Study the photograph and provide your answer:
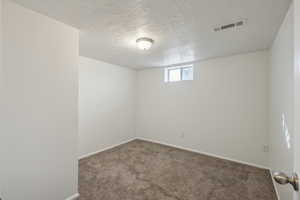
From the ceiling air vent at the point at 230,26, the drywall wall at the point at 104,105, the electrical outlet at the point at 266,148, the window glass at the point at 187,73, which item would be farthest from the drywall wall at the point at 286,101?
the drywall wall at the point at 104,105

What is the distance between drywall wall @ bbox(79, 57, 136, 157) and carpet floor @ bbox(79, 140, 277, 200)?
481mm

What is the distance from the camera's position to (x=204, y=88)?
128 inches

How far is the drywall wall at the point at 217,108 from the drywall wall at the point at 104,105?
0.67 m

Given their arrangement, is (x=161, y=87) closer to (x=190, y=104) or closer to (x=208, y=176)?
(x=190, y=104)

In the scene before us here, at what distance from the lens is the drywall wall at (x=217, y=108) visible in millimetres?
2604

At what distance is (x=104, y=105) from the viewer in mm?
3504

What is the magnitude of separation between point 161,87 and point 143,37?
2.08 meters

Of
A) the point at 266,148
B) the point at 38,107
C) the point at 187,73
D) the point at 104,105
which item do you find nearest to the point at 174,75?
the point at 187,73

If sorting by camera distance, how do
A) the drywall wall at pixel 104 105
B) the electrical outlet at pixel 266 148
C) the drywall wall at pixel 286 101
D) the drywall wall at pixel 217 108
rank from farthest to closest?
the drywall wall at pixel 104 105
the drywall wall at pixel 217 108
the electrical outlet at pixel 266 148
the drywall wall at pixel 286 101

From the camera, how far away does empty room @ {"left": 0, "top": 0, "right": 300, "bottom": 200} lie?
129 cm

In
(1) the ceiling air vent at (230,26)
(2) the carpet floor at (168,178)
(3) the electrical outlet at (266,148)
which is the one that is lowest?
(2) the carpet floor at (168,178)

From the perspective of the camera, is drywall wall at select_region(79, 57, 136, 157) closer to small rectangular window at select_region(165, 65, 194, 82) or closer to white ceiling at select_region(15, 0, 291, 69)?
white ceiling at select_region(15, 0, 291, 69)

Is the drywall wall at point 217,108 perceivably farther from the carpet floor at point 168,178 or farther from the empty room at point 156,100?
the carpet floor at point 168,178

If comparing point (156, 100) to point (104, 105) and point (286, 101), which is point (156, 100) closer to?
point (104, 105)
